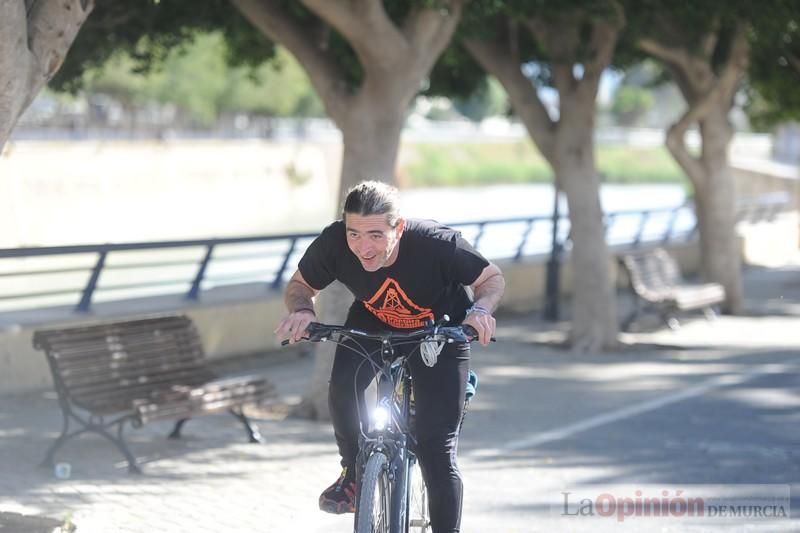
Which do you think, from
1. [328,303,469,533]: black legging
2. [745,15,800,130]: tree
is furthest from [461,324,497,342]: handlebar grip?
[745,15,800,130]: tree

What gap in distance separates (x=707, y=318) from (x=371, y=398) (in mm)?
11728

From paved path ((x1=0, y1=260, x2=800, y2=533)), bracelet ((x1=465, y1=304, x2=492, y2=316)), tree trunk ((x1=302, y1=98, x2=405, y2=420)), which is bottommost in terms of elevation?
paved path ((x1=0, y1=260, x2=800, y2=533))

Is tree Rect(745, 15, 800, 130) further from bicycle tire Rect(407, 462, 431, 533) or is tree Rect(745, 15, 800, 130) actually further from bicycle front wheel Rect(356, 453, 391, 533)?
bicycle front wheel Rect(356, 453, 391, 533)

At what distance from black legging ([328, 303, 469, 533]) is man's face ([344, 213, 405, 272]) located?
410 millimetres

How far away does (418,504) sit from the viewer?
560 cm

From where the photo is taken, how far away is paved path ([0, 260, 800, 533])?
703cm

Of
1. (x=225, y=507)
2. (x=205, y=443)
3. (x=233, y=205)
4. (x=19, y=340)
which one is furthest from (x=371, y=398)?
(x=233, y=205)

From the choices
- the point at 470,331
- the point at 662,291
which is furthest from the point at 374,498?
the point at 662,291

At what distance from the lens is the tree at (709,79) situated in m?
14.2

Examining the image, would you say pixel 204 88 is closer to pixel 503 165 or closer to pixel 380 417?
pixel 503 165

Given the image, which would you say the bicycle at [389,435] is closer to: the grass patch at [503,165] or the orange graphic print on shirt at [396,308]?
the orange graphic print on shirt at [396,308]

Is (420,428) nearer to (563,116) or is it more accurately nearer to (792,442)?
(792,442)

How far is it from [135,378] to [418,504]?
135 inches

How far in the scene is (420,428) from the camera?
16.9ft
